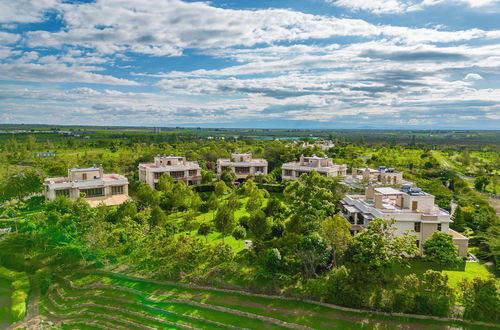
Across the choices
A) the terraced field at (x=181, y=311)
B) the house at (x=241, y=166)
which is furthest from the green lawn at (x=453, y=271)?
the house at (x=241, y=166)

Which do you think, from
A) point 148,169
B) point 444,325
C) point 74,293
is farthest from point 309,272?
point 148,169

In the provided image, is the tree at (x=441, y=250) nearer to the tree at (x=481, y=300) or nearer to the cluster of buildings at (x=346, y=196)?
the cluster of buildings at (x=346, y=196)

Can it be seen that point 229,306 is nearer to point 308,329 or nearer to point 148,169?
point 308,329

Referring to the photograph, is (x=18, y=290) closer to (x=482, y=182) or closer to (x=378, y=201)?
(x=378, y=201)

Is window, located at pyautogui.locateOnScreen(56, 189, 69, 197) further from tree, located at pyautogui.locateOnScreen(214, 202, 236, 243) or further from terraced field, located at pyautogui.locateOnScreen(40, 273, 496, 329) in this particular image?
tree, located at pyautogui.locateOnScreen(214, 202, 236, 243)

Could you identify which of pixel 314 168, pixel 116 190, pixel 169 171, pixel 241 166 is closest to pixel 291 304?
pixel 116 190
